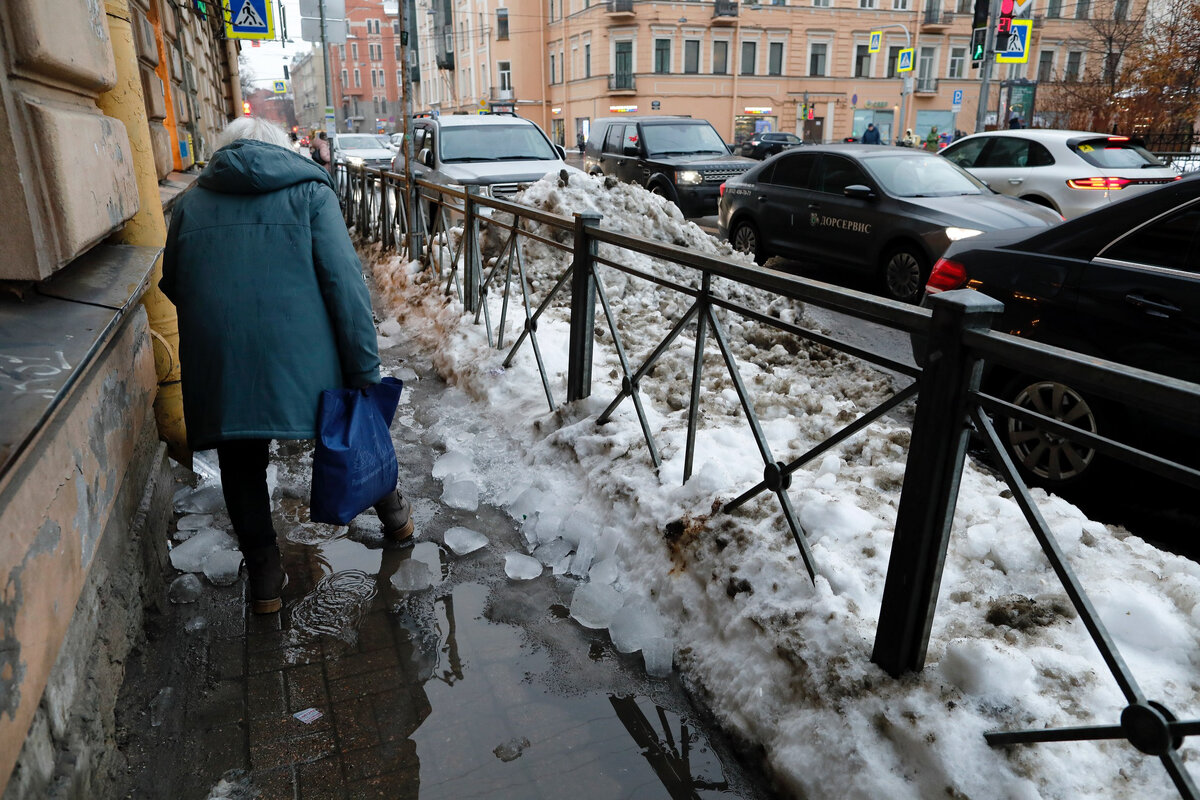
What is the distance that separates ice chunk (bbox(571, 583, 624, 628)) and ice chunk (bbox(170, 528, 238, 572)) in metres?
1.52

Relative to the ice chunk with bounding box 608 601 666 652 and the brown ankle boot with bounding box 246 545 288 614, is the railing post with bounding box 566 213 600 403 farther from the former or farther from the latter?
the brown ankle boot with bounding box 246 545 288 614

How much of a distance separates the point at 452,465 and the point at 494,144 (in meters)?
8.17

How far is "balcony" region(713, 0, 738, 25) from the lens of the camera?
43531mm

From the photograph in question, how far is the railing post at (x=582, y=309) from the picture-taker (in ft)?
13.2

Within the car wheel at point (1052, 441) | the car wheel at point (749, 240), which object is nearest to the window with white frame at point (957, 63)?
the car wheel at point (749, 240)

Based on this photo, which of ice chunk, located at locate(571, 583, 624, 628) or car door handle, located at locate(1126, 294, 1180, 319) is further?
car door handle, located at locate(1126, 294, 1180, 319)

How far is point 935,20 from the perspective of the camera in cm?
4638

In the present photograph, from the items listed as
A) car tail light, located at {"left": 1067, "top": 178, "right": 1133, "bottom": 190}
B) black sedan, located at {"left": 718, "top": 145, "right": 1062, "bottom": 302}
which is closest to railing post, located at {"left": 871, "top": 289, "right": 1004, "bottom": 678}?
black sedan, located at {"left": 718, "top": 145, "right": 1062, "bottom": 302}

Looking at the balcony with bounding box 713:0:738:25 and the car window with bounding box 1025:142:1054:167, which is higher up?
the balcony with bounding box 713:0:738:25

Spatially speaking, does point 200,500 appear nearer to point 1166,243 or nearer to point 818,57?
point 1166,243

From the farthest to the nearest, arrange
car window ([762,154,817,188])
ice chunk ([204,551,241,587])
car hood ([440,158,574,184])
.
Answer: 1. car hood ([440,158,574,184])
2. car window ([762,154,817,188])
3. ice chunk ([204,551,241,587])

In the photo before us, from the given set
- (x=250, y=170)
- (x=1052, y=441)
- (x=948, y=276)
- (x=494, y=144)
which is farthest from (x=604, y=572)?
(x=494, y=144)

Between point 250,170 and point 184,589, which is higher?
point 250,170

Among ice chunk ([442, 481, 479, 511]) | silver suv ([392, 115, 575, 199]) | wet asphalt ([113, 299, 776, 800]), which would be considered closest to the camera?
wet asphalt ([113, 299, 776, 800])
